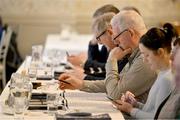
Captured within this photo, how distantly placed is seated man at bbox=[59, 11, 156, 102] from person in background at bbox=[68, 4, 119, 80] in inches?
16.8

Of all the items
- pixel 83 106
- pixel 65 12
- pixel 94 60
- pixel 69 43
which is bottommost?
pixel 83 106

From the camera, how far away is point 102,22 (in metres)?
3.17

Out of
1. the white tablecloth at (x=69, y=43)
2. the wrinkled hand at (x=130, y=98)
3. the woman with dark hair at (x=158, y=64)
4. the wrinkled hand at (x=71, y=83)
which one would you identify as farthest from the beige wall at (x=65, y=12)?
the woman with dark hair at (x=158, y=64)

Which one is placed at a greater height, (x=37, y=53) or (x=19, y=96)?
(x=37, y=53)

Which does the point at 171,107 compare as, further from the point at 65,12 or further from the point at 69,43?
the point at 65,12

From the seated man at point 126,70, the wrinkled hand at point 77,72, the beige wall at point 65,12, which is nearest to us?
the seated man at point 126,70

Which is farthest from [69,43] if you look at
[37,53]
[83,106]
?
[83,106]

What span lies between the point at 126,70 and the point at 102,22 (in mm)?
521

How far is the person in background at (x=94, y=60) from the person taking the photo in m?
3.39

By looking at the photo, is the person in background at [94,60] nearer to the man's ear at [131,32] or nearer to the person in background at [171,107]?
the man's ear at [131,32]

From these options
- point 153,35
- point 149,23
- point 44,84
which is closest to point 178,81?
point 153,35

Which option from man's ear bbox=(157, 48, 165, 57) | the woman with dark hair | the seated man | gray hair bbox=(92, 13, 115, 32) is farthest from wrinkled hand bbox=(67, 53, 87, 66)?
man's ear bbox=(157, 48, 165, 57)

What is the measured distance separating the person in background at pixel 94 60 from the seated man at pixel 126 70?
1.40ft

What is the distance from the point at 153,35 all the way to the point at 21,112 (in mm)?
789
